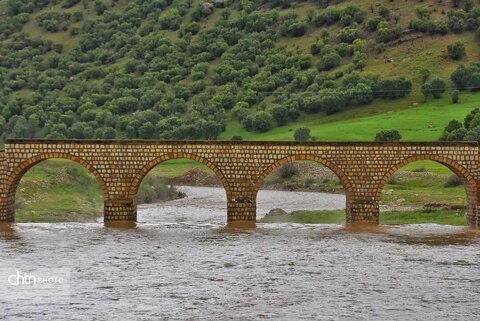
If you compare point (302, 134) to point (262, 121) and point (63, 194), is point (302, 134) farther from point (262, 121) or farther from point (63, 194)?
point (63, 194)

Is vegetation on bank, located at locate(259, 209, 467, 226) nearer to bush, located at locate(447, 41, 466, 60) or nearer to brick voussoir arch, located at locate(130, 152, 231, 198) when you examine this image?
brick voussoir arch, located at locate(130, 152, 231, 198)

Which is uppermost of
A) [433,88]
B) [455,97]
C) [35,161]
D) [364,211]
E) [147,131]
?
[433,88]

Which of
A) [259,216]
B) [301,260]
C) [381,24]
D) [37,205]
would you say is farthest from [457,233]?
[381,24]

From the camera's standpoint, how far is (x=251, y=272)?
130 feet

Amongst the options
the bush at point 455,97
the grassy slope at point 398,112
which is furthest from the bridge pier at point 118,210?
the bush at point 455,97

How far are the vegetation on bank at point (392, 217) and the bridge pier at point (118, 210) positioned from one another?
9999 millimetres

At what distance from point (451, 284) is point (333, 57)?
87.3m

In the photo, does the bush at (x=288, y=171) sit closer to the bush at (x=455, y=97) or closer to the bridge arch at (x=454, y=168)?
the bush at (x=455, y=97)

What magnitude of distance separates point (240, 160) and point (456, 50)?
69.3 meters

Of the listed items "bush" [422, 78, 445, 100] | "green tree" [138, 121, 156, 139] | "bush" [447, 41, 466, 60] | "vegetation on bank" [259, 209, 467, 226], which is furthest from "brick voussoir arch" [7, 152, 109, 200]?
"bush" [447, 41, 466, 60]

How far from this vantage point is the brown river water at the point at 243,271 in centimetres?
3244

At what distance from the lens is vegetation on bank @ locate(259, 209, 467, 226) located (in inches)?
2355

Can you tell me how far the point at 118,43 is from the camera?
141m

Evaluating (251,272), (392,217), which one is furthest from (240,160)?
(251,272)
